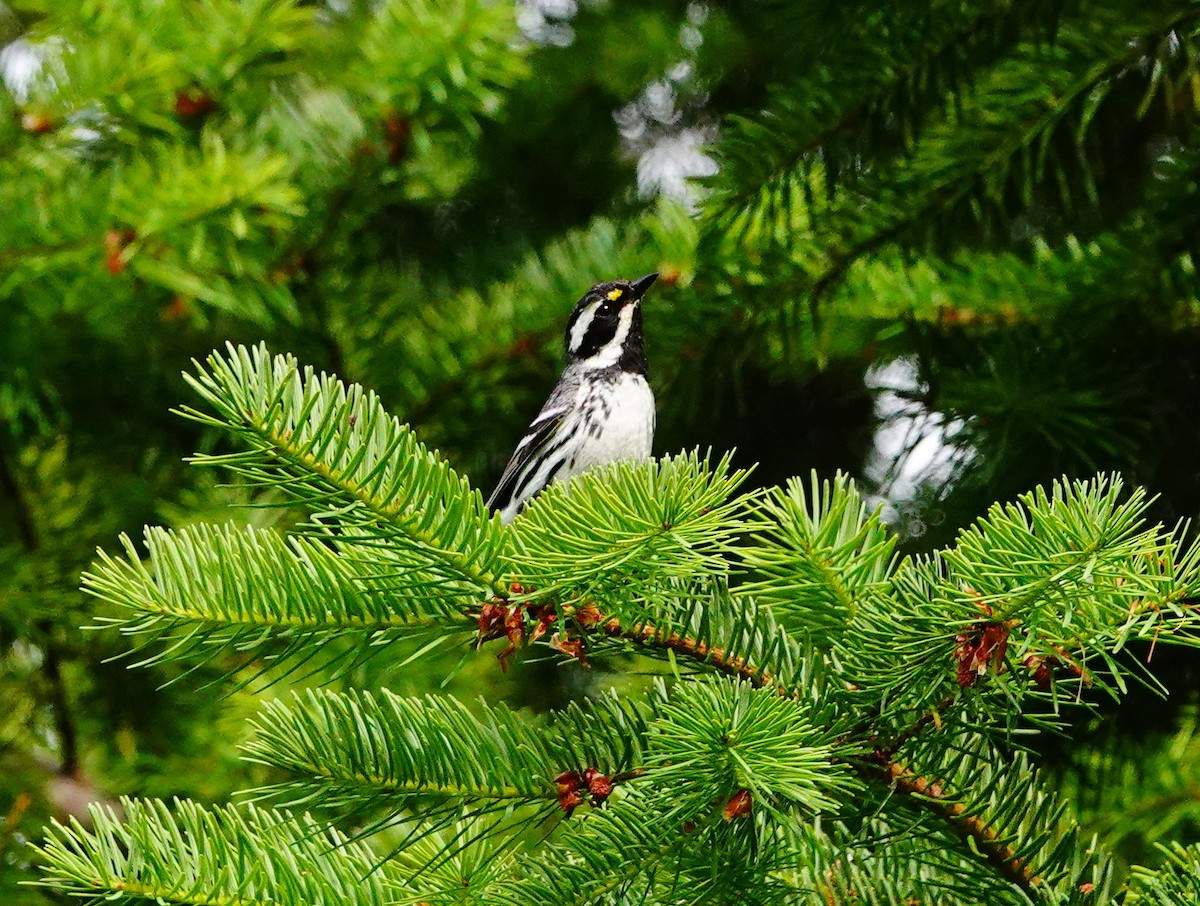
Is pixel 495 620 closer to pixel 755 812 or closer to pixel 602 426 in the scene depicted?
pixel 755 812

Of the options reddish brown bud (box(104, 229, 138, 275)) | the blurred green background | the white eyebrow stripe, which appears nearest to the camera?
the blurred green background

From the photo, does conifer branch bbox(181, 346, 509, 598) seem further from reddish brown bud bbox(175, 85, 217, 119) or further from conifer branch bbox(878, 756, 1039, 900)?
reddish brown bud bbox(175, 85, 217, 119)

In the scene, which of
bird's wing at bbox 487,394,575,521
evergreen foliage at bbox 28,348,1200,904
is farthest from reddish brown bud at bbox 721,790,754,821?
bird's wing at bbox 487,394,575,521

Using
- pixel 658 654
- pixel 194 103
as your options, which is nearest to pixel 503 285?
pixel 194 103

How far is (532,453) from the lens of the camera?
3225 millimetres

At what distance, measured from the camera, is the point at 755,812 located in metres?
1.28

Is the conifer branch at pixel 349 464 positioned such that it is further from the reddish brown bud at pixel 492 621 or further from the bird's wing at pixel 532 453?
the bird's wing at pixel 532 453

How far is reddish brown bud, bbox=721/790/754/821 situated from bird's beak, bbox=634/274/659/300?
184 centimetres

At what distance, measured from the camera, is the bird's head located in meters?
3.40

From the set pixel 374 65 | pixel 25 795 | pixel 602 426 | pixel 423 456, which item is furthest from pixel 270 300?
pixel 423 456

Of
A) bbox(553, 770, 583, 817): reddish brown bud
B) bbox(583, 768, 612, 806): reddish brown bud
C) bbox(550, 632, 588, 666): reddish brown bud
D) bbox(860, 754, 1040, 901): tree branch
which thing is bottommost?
bbox(553, 770, 583, 817): reddish brown bud

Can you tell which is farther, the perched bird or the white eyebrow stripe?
the white eyebrow stripe

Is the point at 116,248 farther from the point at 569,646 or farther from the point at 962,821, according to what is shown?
the point at 962,821

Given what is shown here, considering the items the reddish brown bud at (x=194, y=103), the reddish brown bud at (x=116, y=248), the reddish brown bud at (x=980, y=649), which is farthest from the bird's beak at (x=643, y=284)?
the reddish brown bud at (x=980, y=649)
